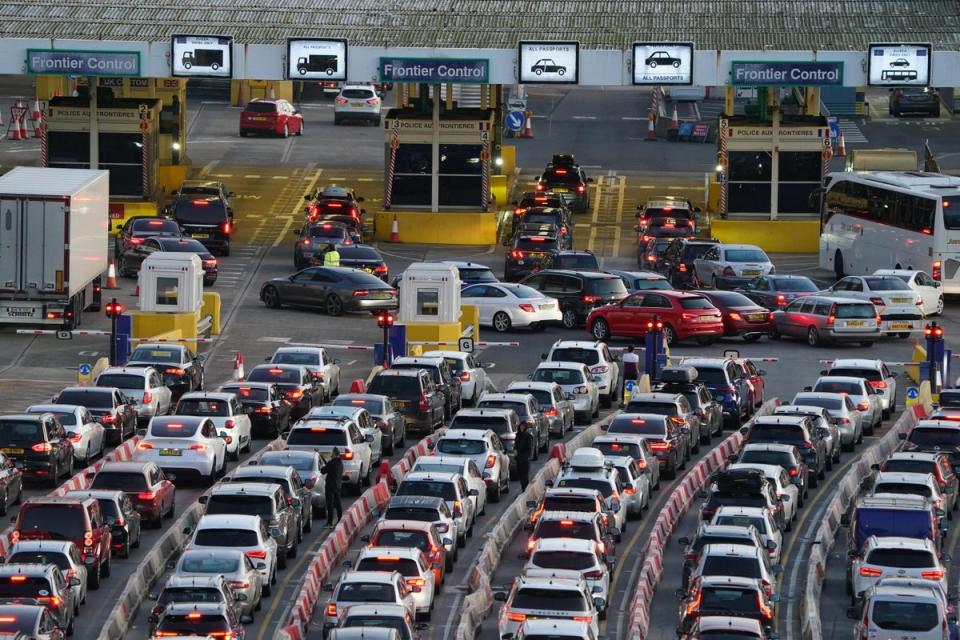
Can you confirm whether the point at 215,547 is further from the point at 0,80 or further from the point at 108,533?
the point at 0,80

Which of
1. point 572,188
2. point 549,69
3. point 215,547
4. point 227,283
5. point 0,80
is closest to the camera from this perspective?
point 215,547

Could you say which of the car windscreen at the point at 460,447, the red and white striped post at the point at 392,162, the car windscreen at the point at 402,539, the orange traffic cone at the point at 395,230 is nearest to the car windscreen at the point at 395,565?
the car windscreen at the point at 402,539

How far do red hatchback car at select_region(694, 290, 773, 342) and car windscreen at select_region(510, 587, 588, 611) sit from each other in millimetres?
26874

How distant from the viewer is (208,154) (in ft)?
296

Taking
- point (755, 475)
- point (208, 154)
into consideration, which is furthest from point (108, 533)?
point (208, 154)

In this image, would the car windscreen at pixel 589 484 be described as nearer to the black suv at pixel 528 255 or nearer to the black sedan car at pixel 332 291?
the black sedan car at pixel 332 291

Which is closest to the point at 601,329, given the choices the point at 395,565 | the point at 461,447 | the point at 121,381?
the point at 121,381

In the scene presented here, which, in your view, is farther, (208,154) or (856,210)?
(208,154)

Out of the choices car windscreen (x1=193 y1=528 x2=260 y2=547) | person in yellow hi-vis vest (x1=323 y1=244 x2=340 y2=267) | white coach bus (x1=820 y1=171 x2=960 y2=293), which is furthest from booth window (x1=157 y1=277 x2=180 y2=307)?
car windscreen (x1=193 y1=528 x2=260 y2=547)

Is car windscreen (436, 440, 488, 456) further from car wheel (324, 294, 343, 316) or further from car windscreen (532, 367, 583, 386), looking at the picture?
car wheel (324, 294, 343, 316)

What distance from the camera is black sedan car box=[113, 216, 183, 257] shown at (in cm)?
6669

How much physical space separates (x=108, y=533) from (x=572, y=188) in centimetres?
4447

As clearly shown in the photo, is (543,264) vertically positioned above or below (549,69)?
below

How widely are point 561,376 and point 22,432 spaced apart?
39.9ft
